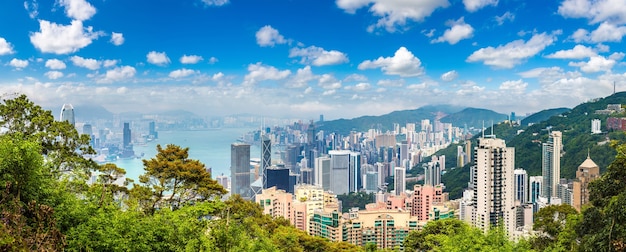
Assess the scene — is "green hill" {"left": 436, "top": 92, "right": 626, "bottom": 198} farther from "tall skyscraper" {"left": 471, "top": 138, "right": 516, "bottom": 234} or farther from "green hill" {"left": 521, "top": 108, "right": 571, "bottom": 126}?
"green hill" {"left": 521, "top": 108, "right": 571, "bottom": 126}

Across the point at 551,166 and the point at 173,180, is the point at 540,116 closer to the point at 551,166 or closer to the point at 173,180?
the point at 551,166

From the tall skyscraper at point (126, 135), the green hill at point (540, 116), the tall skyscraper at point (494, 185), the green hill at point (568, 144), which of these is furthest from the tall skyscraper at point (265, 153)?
the green hill at point (540, 116)

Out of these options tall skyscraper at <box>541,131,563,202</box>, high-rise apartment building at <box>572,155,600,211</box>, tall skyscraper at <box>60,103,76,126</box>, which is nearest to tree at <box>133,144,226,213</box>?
tall skyscraper at <box>60,103,76,126</box>

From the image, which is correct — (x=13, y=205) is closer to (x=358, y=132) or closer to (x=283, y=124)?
(x=283, y=124)

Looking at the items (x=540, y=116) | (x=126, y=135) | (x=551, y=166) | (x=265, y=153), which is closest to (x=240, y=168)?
(x=265, y=153)

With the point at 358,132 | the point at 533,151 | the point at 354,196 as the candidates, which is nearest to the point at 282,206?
the point at 354,196
